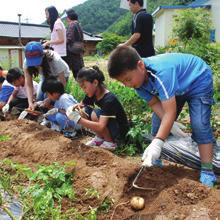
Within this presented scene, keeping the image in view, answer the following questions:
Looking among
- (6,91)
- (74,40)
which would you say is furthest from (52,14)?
(6,91)

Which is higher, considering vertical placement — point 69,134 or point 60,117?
point 60,117

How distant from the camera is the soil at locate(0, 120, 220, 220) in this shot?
2.34 meters

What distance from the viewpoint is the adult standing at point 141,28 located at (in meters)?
4.54

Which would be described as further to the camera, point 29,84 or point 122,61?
point 29,84

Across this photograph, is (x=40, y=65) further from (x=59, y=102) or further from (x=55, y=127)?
(x=55, y=127)

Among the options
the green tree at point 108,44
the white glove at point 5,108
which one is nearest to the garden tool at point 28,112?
the white glove at point 5,108

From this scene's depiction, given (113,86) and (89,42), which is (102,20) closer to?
(89,42)

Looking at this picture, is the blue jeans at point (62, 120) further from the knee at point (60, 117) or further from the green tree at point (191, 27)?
the green tree at point (191, 27)

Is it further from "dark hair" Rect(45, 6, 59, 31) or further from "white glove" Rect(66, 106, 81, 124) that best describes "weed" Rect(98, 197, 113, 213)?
"dark hair" Rect(45, 6, 59, 31)

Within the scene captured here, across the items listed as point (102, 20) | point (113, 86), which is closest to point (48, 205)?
point (113, 86)

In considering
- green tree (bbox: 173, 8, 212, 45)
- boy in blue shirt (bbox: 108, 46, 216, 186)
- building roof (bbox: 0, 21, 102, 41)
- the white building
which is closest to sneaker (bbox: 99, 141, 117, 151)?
boy in blue shirt (bbox: 108, 46, 216, 186)

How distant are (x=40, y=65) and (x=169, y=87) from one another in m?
2.48

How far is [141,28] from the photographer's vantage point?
455 cm

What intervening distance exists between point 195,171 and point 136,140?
0.95 meters
